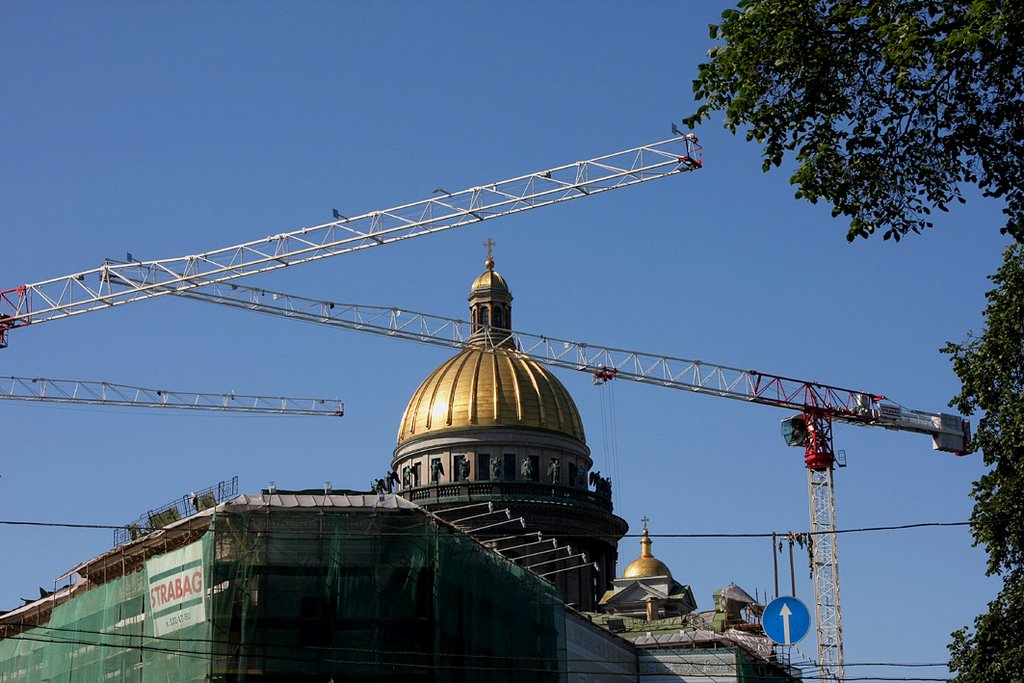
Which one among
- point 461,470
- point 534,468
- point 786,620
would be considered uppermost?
point 534,468

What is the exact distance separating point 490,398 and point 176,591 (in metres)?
60.9

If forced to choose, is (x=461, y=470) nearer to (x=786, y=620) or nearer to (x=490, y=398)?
(x=490, y=398)

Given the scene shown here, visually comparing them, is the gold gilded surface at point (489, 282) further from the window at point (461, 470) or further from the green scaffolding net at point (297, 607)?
the green scaffolding net at point (297, 607)

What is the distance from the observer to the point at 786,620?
61594mm

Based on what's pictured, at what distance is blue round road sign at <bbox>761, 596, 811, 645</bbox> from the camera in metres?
60.5

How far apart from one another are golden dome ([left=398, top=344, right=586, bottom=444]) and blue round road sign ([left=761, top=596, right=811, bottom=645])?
6055 cm

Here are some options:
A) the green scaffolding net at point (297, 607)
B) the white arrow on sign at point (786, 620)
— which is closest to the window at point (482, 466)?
the green scaffolding net at point (297, 607)

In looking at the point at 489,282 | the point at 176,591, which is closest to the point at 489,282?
the point at 489,282

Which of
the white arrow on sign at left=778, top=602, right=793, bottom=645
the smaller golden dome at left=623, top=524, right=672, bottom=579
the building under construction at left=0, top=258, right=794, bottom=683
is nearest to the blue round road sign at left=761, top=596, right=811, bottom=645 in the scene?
the white arrow on sign at left=778, top=602, right=793, bottom=645

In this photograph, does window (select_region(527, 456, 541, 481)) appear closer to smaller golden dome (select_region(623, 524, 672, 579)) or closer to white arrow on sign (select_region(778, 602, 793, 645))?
A: smaller golden dome (select_region(623, 524, 672, 579))

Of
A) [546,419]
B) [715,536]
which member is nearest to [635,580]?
[546,419]

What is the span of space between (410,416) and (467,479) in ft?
25.6

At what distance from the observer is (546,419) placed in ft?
405

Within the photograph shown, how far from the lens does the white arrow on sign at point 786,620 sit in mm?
60500
